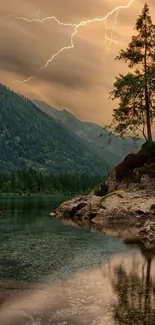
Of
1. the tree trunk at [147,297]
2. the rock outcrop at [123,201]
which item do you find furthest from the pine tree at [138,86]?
the tree trunk at [147,297]

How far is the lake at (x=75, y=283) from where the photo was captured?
1556cm

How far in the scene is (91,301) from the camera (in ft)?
57.3

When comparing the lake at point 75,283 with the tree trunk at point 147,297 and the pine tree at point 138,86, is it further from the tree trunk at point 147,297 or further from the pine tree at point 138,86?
the pine tree at point 138,86

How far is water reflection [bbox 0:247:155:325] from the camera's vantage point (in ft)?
49.4

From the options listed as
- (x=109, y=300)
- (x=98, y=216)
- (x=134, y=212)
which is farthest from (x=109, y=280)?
(x=98, y=216)

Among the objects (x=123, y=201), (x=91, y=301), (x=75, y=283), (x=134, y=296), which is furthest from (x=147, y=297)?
(x=123, y=201)

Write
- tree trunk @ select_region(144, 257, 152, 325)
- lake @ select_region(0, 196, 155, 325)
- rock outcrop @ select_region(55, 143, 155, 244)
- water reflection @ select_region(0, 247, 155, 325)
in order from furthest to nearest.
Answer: rock outcrop @ select_region(55, 143, 155, 244), lake @ select_region(0, 196, 155, 325), tree trunk @ select_region(144, 257, 152, 325), water reflection @ select_region(0, 247, 155, 325)

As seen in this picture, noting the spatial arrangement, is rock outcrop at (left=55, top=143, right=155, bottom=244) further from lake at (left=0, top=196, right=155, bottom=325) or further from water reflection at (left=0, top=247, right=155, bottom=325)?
water reflection at (left=0, top=247, right=155, bottom=325)

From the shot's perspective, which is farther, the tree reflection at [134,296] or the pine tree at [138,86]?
the pine tree at [138,86]

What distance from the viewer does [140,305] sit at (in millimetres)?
16719

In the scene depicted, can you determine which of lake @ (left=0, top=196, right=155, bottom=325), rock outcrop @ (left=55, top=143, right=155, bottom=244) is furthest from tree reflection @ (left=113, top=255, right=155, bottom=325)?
rock outcrop @ (left=55, top=143, right=155, bottom=244)

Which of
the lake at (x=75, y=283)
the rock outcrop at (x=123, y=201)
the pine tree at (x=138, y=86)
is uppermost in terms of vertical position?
the pine tree at (x=138, y=86)

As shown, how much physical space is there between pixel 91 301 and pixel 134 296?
2.13 meters

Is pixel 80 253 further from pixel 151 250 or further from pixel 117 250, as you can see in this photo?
pixel 151 250
